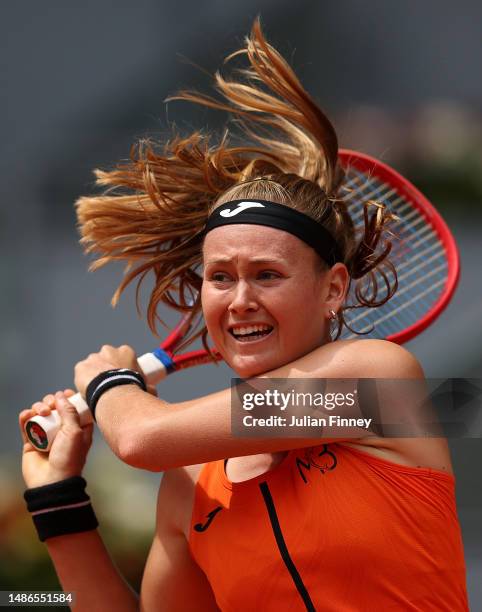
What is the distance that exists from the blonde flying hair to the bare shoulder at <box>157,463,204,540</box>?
403mm

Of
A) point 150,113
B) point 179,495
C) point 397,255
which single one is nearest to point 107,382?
point 179,495

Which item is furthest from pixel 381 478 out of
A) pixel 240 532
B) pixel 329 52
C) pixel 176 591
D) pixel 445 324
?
pixel 329 52

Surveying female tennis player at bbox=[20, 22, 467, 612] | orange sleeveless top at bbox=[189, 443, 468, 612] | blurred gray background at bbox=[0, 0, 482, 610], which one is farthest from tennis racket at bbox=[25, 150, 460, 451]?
blurred gray background at bbox=[0, 0, 482, 610]

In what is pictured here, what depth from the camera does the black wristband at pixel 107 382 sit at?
2.31 metres

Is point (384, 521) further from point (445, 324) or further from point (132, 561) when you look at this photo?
point (445, 324)

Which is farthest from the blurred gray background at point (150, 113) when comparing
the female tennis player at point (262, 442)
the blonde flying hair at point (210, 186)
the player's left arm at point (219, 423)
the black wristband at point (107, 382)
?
the player's left arm at point (219, 423)

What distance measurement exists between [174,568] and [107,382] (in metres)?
0.46

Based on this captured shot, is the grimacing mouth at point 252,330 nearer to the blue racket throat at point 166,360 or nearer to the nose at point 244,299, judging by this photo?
the nose at point 244,299

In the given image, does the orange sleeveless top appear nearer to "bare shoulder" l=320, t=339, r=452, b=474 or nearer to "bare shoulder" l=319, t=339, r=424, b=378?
"bare shoulder" l=320, t=339, r=452, b=474

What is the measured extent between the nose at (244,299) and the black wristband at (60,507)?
64 cm

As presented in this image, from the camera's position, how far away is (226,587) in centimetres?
218

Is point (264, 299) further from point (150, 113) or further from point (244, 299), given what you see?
point (150, 113)

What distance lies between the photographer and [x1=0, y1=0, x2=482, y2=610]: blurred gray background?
5488mm

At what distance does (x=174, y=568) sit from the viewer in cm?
241
